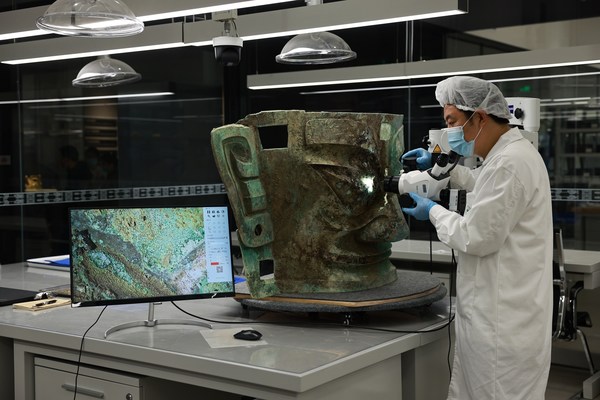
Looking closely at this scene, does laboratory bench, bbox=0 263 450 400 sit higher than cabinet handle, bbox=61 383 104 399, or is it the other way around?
laboratory bench, bbox=0 263 450 400

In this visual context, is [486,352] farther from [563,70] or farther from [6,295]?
[563,70]

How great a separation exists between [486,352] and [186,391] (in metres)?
1.09

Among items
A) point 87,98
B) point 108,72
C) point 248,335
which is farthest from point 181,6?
point 87,98

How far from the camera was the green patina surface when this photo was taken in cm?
264

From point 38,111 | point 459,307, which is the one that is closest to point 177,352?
point 459,307

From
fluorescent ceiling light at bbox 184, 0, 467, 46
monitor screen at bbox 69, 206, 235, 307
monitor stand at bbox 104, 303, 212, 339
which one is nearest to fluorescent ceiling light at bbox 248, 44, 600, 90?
fluorescent ceiling light at bbox 184, 0, 467, 46

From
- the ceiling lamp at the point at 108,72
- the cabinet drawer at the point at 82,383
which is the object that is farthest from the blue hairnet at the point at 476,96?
the ceiling lamp at the point at 108,72

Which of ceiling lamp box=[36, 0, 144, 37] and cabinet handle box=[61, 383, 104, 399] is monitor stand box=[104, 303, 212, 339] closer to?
cabinet handle box=[61, 383, 104, 399]

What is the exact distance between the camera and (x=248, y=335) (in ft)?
7.79

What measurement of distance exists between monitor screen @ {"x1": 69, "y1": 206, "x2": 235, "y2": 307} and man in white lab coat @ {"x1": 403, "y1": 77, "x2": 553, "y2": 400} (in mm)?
832

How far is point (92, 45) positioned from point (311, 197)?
6.51 feet

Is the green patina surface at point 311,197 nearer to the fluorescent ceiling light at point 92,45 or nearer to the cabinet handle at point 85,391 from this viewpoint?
the cabinet handle at point 85,391

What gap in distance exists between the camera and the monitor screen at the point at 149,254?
2459mm

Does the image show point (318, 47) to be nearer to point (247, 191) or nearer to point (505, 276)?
point (247, 191)
